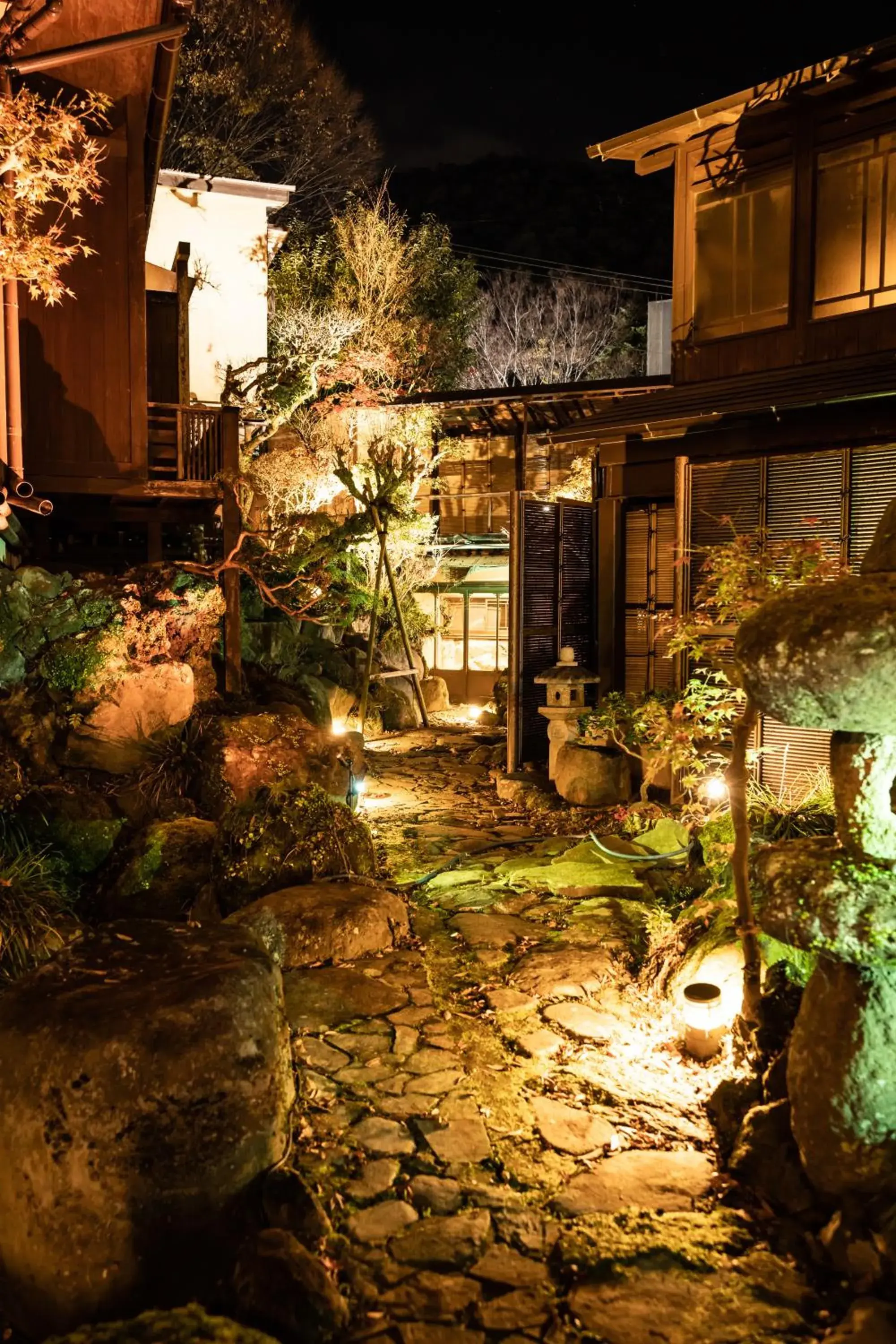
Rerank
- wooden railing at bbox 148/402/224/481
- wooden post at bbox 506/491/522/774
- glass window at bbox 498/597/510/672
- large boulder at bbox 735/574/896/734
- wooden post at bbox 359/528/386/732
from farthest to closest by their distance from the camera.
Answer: glass window at bbox 498/597/510/672
wooden post at bbox 359/528/386/732
wooden post at bbox 506/491/522/774
wooden railing at bbox 148/402/224/481
large boulder at bbox 735/574/896/734

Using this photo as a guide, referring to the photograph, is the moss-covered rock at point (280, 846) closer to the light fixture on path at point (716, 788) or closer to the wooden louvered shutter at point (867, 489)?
the light fixture on path at point (716, 788)

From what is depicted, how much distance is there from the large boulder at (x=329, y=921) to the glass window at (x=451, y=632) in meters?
17.8

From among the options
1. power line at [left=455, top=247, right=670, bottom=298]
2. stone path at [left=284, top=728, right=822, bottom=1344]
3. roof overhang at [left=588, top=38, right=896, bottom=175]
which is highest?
power line at [left=455, top=247, right=670, bottom=298]

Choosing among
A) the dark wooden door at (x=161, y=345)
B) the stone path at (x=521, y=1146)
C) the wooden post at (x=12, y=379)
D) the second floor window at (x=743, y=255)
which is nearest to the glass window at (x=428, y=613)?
the dark wooden door at (x=161, y=345)

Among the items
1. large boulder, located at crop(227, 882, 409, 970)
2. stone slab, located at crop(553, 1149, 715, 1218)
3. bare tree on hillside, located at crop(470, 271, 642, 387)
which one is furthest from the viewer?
bare tree on hillside, located at crop(470, 271, 642, 387)

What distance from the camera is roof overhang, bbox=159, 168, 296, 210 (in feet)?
74.4

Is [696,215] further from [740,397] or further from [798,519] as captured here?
[798,519]

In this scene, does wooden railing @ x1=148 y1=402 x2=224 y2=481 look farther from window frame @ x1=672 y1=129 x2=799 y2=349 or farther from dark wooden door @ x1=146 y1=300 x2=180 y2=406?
window frame @ x1=672 y1=129 x2=799 y2=349

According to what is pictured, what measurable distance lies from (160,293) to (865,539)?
13476mm

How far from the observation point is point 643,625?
1506 cm

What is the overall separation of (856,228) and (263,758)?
35.1ft

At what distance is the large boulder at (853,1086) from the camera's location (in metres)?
4.44

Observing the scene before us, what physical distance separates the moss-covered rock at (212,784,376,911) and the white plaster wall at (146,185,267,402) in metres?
16.8

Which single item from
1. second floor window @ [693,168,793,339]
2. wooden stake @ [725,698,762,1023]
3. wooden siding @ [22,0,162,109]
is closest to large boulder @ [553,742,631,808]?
second floor window @ [693,168,793,339]
